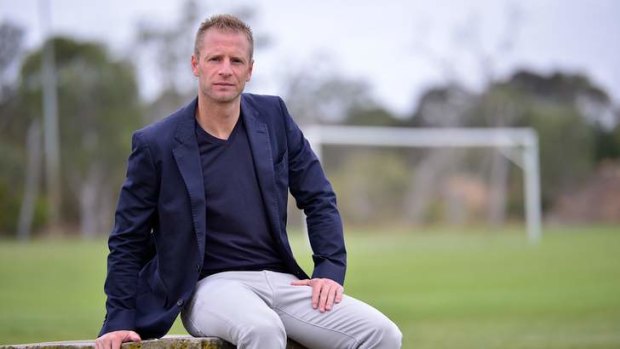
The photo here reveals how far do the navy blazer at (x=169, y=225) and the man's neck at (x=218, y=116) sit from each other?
0.11 feet

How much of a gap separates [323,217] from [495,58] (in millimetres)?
50057

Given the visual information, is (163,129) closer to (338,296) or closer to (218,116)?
(218,116)

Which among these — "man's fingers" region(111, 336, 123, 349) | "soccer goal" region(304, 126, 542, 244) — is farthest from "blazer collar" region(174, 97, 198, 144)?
"soccer goal" region(304, 126, 542, 244)

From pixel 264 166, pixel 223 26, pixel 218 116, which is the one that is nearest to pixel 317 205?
pixel 264 166

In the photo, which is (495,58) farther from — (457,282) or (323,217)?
(323,217)

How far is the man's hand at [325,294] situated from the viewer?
11.9 feet

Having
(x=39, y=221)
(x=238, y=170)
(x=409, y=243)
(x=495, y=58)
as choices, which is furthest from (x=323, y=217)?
(x=495, y=58)

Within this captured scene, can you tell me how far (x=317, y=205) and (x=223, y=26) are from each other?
0.73 meters

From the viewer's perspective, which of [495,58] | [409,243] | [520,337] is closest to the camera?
[520,337]

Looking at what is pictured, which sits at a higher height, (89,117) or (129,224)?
(129,224)

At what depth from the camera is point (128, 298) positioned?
371cm

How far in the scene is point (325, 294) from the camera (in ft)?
11.9

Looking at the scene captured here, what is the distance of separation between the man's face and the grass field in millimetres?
5437

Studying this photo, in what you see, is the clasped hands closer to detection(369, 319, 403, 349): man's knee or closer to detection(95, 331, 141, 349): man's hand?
detection(95, 331, 141, 349): man's hand
